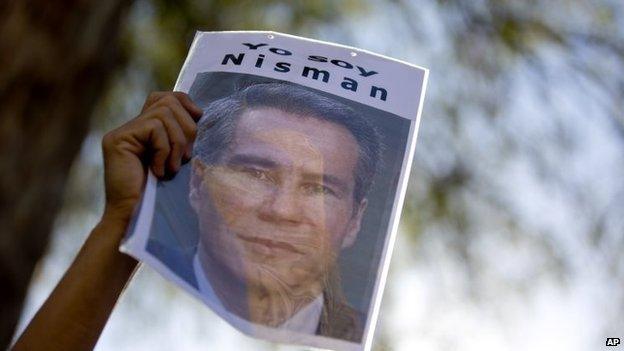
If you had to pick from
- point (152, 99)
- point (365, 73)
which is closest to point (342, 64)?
point (365, 73)

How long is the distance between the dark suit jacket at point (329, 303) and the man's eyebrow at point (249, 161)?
137 mm

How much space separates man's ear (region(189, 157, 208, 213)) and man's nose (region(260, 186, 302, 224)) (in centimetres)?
7

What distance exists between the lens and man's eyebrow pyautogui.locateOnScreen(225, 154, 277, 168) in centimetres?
120

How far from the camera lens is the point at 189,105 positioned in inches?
47.6

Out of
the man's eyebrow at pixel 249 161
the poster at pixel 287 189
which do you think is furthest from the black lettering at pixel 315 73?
the man's eyebrow at pixel 249 161

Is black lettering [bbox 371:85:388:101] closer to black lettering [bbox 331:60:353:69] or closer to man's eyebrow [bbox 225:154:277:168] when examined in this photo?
black lettering [bbox 331:60:353:69]

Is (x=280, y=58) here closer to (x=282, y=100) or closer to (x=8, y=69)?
(x=282, y=100)

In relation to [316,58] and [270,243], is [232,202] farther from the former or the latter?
[316,58]

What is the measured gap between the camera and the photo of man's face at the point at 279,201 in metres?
1.12

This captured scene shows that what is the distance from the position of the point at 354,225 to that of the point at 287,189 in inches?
3.3

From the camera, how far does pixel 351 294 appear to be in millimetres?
1139

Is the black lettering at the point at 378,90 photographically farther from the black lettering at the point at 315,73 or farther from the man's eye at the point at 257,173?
the man's eye at the point at 257,173

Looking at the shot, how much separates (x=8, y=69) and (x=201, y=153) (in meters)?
0.72

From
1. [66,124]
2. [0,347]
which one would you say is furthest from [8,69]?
[0,347]
